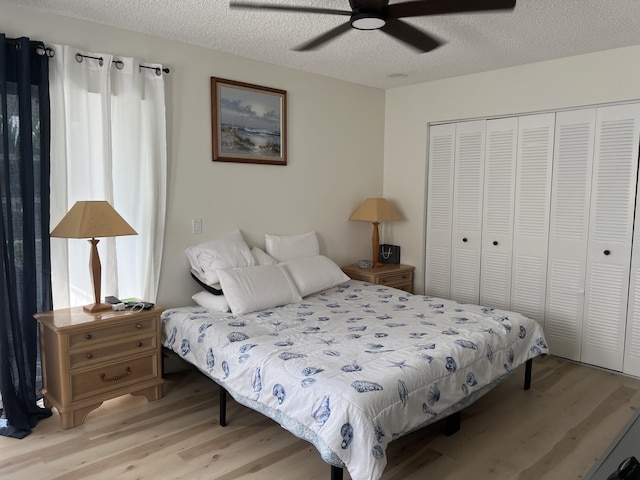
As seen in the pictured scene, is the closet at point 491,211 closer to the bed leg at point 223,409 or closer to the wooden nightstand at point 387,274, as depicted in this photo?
the wooden nightstand at point 387,274

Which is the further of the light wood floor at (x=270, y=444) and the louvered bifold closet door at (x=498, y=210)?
the louvered bifold closet door at (x=498, y=210)

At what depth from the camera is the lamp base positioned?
9.33 feet

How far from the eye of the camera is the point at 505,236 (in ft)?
13.5

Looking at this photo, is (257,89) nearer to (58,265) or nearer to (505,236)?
(58,265)

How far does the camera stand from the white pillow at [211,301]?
3.21 metres

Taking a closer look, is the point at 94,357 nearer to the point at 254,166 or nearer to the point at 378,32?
the point at 254,166

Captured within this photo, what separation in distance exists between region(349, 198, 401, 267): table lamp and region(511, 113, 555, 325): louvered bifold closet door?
1.15m

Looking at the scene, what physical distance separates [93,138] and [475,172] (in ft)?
10.3

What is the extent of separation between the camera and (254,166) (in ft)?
12.6

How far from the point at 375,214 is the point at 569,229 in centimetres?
165

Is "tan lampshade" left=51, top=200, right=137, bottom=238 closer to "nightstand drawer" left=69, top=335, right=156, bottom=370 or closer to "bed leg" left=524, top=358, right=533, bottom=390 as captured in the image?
"nightstand drawer" left=69, top=335, right=156, bottom=370

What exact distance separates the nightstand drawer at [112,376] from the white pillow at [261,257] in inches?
42.2

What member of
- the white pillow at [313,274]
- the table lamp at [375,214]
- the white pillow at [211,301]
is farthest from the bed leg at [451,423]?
the table lamp at [375,214]

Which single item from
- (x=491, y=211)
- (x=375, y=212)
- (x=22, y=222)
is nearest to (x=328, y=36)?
(x=22, y=222)
